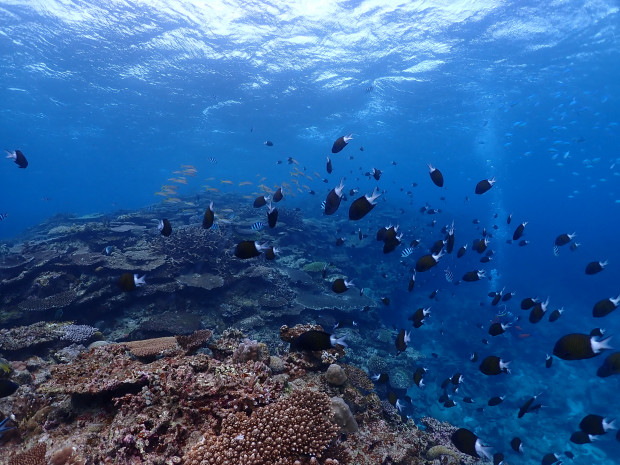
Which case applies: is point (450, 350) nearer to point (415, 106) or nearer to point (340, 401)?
point (340, 401)

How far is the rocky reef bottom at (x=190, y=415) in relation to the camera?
10.3ft

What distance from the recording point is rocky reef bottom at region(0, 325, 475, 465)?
314 cm

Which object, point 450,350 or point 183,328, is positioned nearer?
point 183,328

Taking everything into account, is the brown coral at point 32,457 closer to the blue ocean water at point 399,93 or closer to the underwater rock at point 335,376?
the underwater rock at point 335,376

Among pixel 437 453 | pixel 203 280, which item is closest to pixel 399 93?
pixel 203 280

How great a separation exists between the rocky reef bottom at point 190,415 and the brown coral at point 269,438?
0.01 meters

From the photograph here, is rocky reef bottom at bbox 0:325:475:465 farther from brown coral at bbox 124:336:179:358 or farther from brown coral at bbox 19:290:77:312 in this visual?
brown coral at bbox 19:290:77:312

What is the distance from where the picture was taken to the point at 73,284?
973 cm

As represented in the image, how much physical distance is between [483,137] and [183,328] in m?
57.5

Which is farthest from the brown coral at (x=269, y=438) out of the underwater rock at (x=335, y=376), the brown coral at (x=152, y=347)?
the brown coral at (x=152, y=347)

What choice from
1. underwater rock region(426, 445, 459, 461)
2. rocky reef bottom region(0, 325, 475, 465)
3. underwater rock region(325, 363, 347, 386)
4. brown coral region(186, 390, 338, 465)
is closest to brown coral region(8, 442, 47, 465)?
rocky reef bottom region(0, 325, 475, 465)

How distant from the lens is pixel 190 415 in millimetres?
3633

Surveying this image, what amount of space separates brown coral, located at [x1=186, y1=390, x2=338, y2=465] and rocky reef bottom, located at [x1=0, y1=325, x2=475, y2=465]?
0.4 inches

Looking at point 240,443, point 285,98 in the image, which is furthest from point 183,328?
point 285,98
